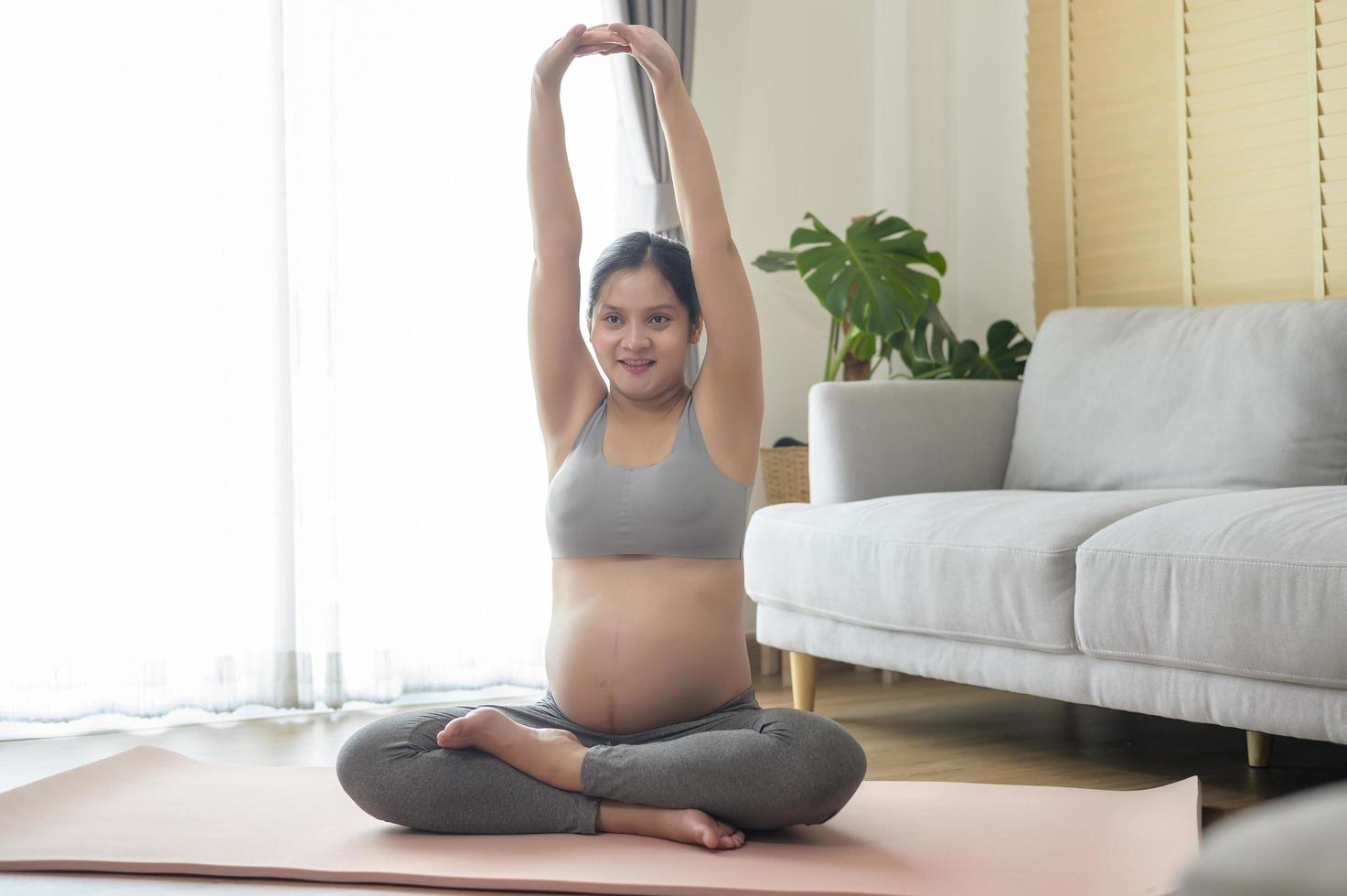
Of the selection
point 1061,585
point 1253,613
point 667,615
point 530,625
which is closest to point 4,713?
point 530,625

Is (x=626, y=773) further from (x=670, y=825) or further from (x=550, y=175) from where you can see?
(x=550, y=175)

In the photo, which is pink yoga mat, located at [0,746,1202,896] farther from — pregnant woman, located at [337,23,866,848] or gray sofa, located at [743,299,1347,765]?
gray sofa, located at [743,299,1347,765]

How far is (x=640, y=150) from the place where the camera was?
3512 mm

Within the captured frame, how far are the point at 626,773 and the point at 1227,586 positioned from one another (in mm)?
928

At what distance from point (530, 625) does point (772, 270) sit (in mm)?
1211

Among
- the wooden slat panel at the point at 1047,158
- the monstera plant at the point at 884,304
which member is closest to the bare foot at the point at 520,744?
the monstera plant at the point at 884,304

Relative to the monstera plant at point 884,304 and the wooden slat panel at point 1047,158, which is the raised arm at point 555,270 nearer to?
the monstera plant at point 884,304

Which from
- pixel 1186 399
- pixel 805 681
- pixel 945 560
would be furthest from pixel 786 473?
pixel 945 560

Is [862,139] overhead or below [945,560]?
overhead

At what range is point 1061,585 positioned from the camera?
2.22 metres

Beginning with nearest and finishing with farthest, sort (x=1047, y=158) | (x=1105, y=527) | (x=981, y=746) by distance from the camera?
1. (x=1105, y=527)
2. (x=981, y=746)
3. (x=1047, y=158)

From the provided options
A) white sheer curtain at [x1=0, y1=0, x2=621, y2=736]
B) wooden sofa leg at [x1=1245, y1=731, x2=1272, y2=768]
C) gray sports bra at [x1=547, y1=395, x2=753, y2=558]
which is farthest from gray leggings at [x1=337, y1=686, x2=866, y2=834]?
white sheer curtain at [x1=0, y1=0, x2=621, y2=736]

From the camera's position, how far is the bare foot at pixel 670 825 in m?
1.70

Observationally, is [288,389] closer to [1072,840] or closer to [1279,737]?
[1072,840]
